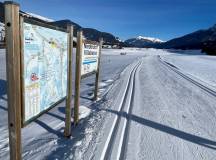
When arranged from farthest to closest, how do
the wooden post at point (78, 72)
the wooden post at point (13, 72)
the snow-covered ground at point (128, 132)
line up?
the wooden post at point (78, 72) → the snow-covered ground at point (128, 132) → the wooden post at point (13, 72)

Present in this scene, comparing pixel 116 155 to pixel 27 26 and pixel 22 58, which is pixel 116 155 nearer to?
pixel 22 58

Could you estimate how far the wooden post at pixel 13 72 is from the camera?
245cm

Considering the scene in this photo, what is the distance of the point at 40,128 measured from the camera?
5203 millimetres

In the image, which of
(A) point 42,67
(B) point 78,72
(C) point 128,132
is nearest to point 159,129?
(C) point 128,132

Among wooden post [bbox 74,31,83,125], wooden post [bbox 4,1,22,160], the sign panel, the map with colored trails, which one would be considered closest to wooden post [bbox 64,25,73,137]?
the map with colored trails

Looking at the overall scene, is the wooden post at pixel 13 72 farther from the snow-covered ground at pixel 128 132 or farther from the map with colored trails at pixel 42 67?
the snow-covered ground at pixel 128 132

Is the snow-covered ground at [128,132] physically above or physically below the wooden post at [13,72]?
below

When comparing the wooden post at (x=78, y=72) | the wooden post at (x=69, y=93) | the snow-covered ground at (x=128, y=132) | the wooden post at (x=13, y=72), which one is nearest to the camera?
the wooden post at (x=13, y=72)

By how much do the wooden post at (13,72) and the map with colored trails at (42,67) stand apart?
0.76 ft

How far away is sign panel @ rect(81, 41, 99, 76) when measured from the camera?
6113 mm

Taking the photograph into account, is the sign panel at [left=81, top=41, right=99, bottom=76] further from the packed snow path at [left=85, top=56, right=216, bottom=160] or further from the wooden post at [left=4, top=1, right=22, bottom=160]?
the wooden post at [left=4, top=1, right=22, bottom=160]

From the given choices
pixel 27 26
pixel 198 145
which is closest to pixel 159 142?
pixel 198 145

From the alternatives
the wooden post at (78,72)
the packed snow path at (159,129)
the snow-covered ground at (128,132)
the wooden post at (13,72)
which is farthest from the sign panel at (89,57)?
the wooden post at (13,72)

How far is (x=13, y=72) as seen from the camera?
2.57m
